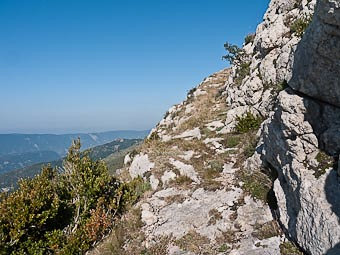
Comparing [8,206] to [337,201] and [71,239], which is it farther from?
[337,201]

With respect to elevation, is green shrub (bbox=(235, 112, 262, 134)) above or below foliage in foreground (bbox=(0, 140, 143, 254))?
above

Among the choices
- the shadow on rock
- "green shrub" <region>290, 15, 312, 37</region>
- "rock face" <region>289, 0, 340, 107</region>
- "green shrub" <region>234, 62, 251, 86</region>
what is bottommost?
the shadow on rock

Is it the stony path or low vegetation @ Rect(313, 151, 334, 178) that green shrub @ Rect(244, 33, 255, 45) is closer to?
the stony path

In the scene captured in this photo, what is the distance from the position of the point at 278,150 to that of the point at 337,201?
11.1 ft

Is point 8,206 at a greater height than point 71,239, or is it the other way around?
point 8,206

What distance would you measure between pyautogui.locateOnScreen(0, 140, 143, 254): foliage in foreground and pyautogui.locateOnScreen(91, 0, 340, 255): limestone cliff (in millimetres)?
936

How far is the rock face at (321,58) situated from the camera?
6.98 metres

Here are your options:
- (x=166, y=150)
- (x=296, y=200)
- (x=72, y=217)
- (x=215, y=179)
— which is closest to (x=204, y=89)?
(x=166, y=150)

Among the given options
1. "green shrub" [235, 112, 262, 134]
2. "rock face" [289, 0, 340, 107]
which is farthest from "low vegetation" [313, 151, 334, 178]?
"green shrub" [235, 112, 262, 134]

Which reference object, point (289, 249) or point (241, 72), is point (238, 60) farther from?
point (289, 249)

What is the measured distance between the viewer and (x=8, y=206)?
10555 mm

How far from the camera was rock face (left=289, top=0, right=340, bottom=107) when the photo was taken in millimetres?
6977

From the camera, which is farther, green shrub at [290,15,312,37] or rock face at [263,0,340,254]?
green shrub at [290,15,312,37]

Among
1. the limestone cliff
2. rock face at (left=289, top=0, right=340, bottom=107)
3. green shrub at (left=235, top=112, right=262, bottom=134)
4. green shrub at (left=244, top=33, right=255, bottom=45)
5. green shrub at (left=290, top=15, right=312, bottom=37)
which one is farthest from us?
green shrub at (left=244, top=33, right=255, bottom=45)
